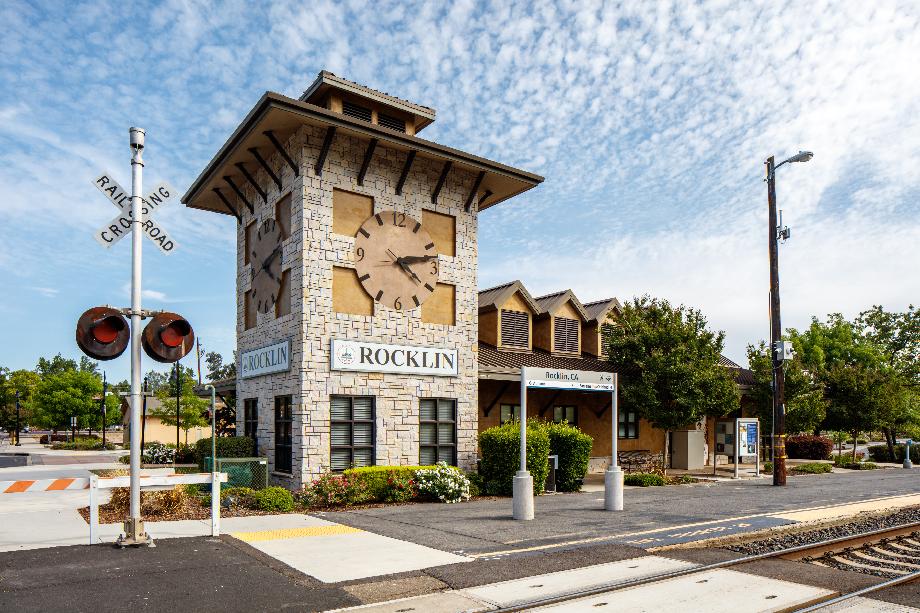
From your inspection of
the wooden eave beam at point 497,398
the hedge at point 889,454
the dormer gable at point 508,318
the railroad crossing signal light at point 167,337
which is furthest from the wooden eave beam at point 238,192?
the hedge at point 889,454

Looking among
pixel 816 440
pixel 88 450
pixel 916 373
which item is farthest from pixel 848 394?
pixel 88 450

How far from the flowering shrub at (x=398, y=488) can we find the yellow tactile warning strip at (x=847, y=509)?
27.1ft

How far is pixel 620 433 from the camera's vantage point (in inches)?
1060

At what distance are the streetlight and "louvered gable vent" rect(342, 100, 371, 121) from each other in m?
13.3

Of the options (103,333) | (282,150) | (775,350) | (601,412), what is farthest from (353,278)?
(775,350)

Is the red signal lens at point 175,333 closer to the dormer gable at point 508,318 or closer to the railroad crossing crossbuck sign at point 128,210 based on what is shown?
the railroad crossing crossbuck sign at point 128,210

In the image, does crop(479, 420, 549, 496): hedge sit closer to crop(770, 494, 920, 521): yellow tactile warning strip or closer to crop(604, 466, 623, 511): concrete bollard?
crop(604, 466, 623, 511): concrete bollard

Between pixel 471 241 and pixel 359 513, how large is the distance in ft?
28.8

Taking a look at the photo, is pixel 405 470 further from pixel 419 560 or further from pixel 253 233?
pixel 253 233

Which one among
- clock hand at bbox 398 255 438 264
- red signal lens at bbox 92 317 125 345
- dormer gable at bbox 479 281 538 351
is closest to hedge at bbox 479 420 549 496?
clock hand at bbox 398 255 438 264

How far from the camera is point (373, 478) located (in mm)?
16688

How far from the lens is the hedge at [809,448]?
36.4 metres

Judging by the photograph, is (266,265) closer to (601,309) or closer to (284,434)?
(284,434)

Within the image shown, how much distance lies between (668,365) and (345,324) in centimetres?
1134
